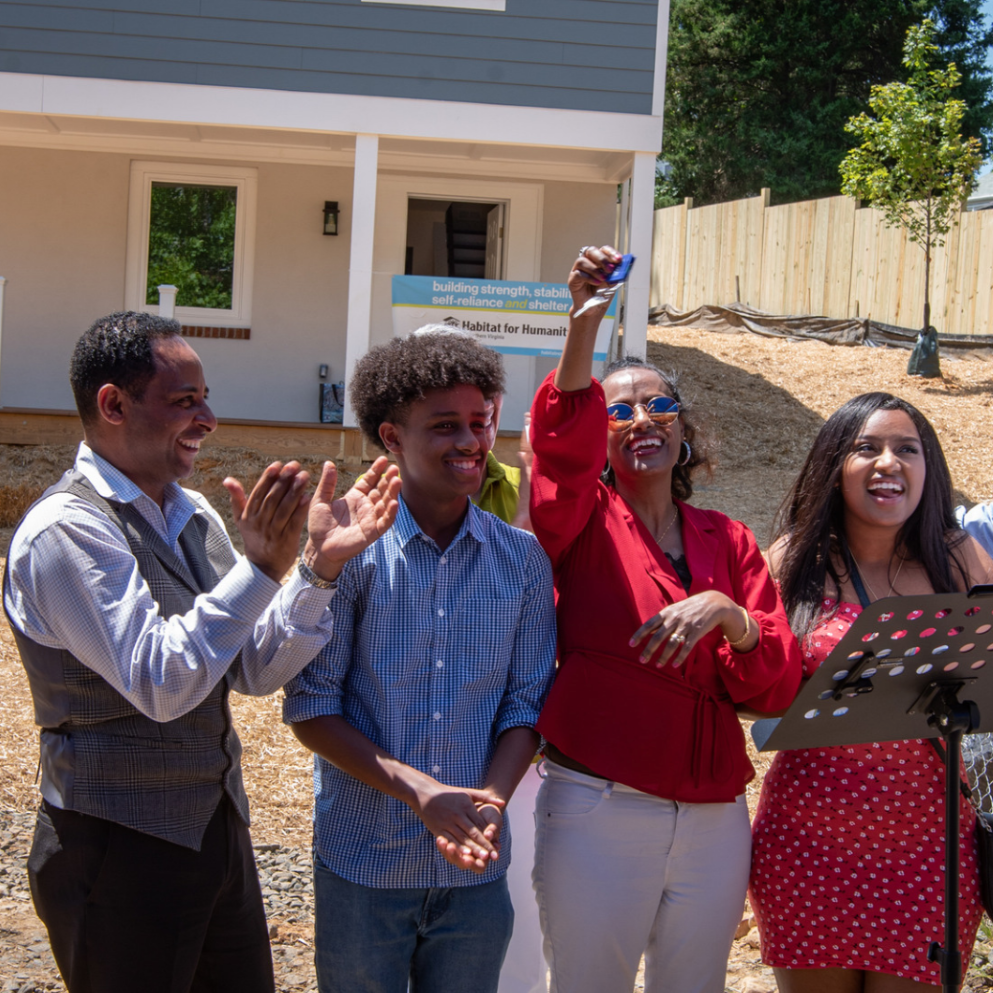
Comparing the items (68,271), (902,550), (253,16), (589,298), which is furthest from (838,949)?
(68,271)

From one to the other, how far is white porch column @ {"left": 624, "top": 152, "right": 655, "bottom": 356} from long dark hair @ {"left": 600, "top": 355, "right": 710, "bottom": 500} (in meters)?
6.48

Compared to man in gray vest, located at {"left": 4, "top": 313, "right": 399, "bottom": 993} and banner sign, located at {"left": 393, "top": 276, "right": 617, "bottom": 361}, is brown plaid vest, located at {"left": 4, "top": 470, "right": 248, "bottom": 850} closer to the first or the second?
man in gray vest, located at {"left": 4, "top": 313, "right": 399, "bottom": 993}

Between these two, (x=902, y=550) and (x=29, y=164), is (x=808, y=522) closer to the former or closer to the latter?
(x=902, y=550)

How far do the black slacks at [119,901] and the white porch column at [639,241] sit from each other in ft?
25.1

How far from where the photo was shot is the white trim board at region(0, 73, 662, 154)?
9219 millimetres

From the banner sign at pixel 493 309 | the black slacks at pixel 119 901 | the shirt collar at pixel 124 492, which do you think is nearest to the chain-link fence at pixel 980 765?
the black slacks at pixel 119 901

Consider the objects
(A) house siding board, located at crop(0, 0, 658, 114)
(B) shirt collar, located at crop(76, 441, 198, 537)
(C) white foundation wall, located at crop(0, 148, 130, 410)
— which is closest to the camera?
(B) shirt collar, located at crop(76, 441, 198, 537)

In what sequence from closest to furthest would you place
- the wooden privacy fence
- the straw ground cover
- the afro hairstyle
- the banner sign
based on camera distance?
the afro hairstyle, the straw ground cover, the banner sign, the wooden privacy fence

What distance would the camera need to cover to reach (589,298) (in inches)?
97.3

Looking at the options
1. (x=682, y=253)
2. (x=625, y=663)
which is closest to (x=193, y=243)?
(x=625, y=663)

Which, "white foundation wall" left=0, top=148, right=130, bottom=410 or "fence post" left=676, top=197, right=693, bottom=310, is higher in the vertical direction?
"fence post" left=676, top=197, right=693, bottom=310

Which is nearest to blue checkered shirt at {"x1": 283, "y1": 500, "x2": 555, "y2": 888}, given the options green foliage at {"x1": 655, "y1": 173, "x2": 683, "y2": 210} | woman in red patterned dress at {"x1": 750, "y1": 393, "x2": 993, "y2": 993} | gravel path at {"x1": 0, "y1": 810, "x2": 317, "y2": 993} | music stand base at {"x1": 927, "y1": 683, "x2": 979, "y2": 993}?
woman in red patterned dress at {"x1": 750, "y1": 393, "x2": 993, "y2": 993}

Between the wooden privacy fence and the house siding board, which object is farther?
the wooden privacy fence

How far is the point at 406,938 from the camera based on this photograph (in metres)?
Result: 2.29
